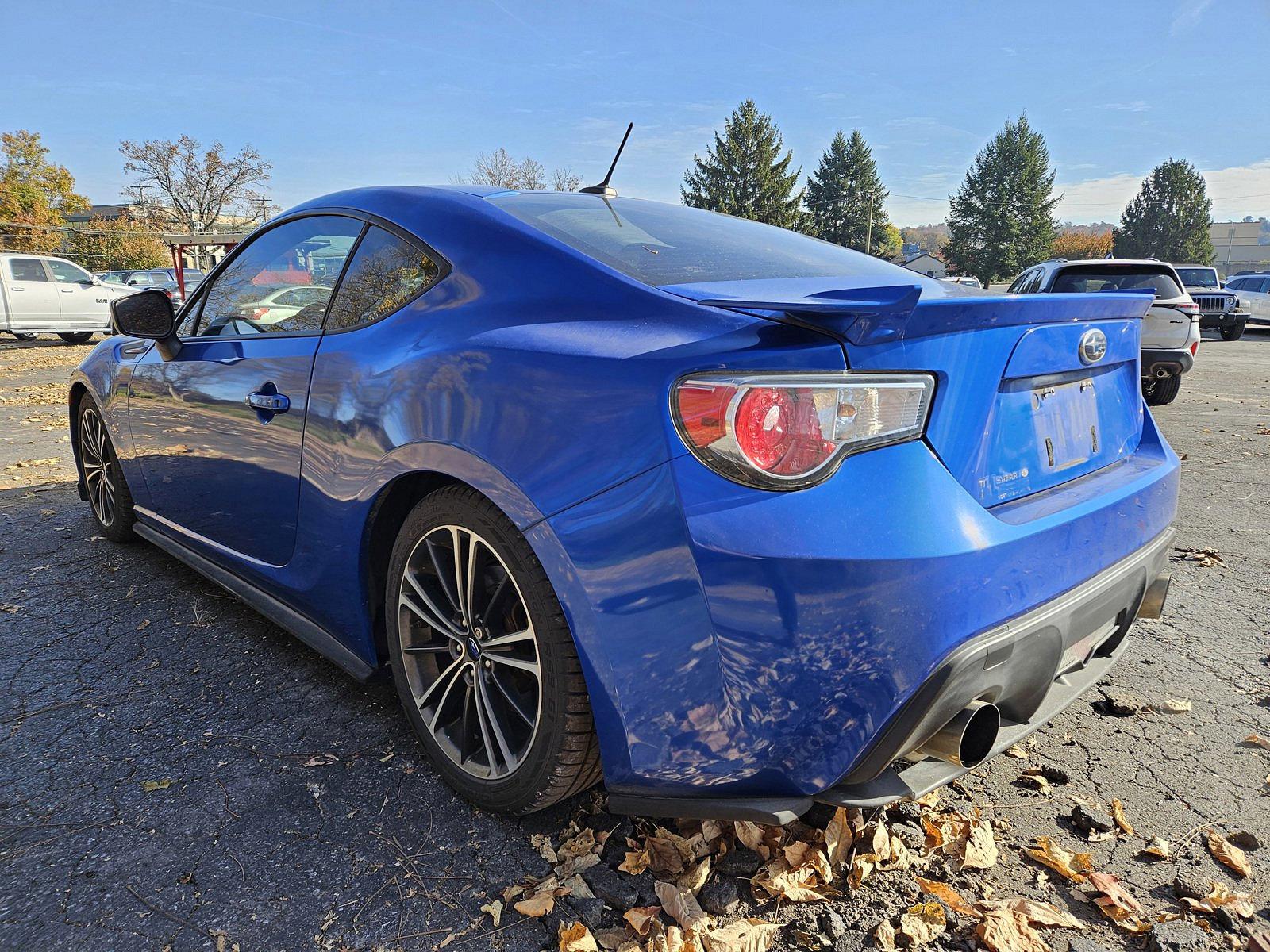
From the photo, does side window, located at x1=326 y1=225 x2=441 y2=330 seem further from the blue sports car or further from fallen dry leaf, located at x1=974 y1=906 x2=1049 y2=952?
fallen dry leaf, located at x1=974 y1=906 x2=1049 y2=952

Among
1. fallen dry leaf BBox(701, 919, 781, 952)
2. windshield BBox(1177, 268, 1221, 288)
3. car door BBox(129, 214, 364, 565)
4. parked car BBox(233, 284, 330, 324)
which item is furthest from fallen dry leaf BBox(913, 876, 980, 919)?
windshield BBox(1177, 268, 1221, 288)

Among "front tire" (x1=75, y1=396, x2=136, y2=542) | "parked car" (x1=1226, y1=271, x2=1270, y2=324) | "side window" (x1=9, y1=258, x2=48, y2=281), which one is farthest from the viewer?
"parked car" (x1=1226, y1=271, x2=1270, y2=324)

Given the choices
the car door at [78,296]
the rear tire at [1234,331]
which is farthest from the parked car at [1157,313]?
the car door at [78,296]

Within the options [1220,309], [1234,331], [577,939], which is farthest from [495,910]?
[1234,331]

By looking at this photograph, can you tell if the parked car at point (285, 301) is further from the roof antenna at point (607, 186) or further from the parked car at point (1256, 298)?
the parked car at point (1256, 298)

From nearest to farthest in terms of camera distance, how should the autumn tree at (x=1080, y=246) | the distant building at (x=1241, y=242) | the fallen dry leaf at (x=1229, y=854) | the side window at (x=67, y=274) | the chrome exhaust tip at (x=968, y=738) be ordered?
the chrome exhaust tip at (x=968, y=738) → the fallen dry leaf at (x=1229, y=854) → the side window at (x=67, y=274) → the autumn tree at (x=1080, y=246) → the distant building at (x=1241, y=242)

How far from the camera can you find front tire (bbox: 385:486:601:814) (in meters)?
1.73

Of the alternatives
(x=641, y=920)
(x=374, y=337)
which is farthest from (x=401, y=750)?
(x=374, y=337)

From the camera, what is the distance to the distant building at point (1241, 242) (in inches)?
4002

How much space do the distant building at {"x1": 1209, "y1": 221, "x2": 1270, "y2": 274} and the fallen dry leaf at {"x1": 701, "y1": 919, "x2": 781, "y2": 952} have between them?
361ft

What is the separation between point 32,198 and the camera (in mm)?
38531

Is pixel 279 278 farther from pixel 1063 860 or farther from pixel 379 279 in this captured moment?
pixel 1063 860

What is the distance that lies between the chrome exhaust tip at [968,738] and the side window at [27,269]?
21.1 metres

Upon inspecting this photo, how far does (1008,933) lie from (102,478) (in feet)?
14.3
